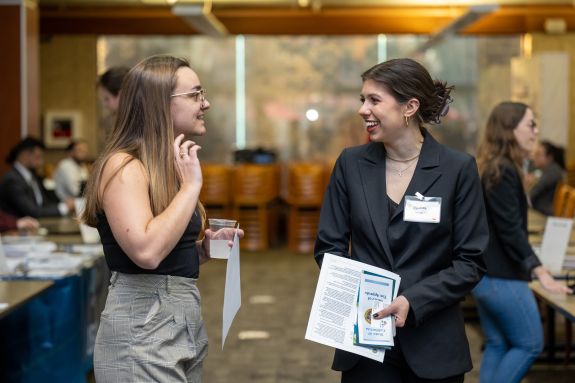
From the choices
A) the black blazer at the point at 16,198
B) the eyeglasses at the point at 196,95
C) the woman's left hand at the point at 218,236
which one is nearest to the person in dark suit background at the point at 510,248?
the woman's left hand at the point at 218,236

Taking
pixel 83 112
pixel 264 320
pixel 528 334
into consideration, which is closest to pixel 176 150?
pixel 528 334

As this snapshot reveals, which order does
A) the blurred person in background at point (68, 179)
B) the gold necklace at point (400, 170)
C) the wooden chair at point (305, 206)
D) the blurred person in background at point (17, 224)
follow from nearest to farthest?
the gold necklace at point (400, 170), the blurred person in background at point (17, 224), the blurred person in background at point (68, 179), the wooden chair at point (305, 206)

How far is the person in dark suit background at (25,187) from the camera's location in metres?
7.70

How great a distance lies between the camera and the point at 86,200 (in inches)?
99.1

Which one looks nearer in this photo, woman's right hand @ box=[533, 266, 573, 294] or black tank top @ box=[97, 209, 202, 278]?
black tank top @ box=[97, 209, 202, 278]

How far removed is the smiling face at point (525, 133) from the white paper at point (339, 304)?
1.73m

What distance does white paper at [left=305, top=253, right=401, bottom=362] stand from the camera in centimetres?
257

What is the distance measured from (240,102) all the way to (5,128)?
20.4 ft

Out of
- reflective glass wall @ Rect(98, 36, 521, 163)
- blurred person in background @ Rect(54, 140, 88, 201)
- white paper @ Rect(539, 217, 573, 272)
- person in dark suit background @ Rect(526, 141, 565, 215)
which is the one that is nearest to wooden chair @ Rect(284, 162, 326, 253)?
reflective glass wall @ Rect(98, 36, 521, 163)

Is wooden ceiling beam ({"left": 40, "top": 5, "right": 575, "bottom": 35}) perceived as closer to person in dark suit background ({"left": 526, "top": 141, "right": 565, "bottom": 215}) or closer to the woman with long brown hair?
person in dark suit background ({"left": 526, "top": 141, "right": 565, "bottom": 215})

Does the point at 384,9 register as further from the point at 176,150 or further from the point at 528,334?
the point at 176,150

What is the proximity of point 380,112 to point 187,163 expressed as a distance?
61 centimetres

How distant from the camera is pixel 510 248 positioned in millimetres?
3990

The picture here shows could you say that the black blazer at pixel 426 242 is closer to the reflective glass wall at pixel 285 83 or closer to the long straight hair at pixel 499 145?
the long straight hair at pixel 499 145
